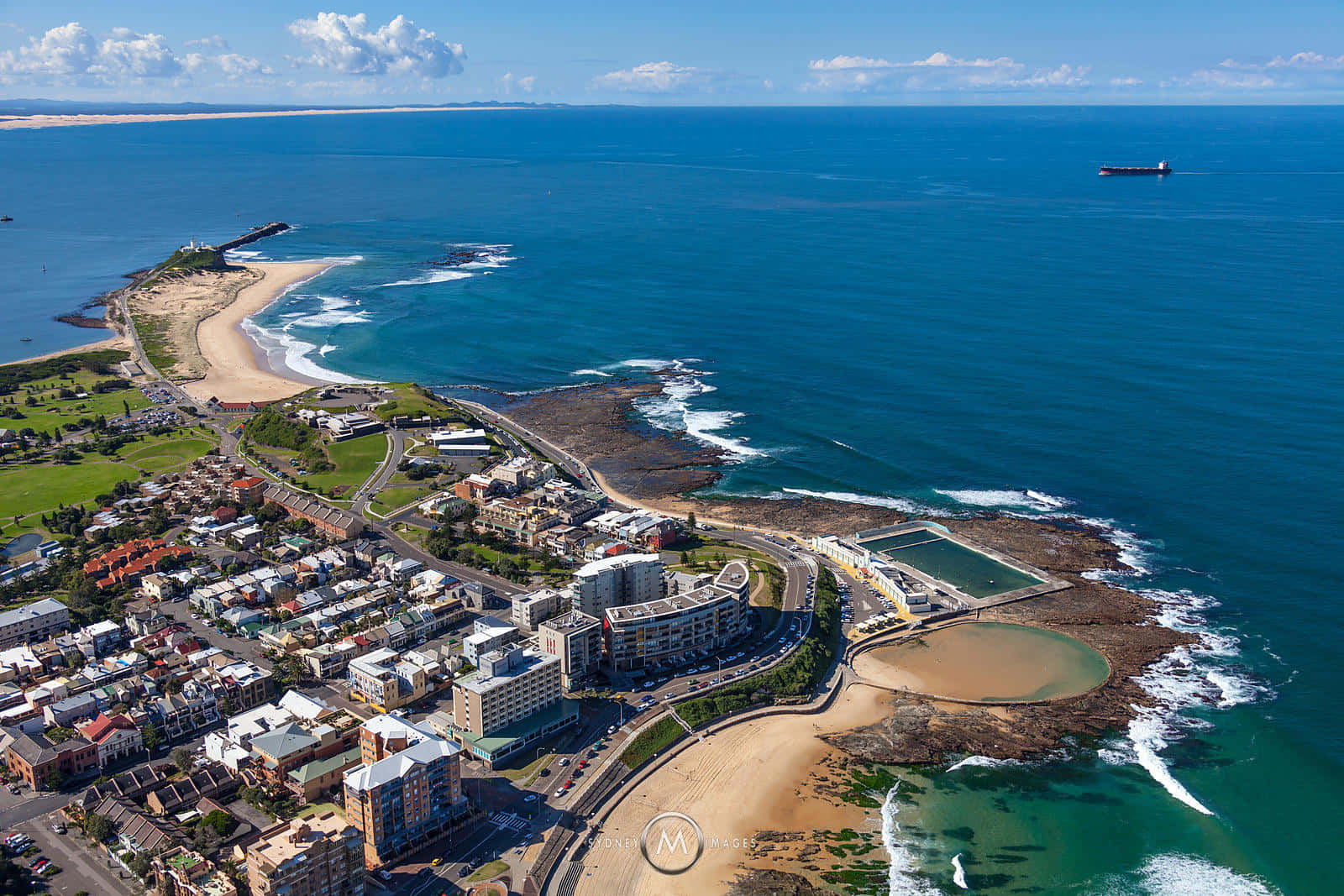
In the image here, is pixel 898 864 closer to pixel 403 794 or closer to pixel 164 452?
pixel 403 794

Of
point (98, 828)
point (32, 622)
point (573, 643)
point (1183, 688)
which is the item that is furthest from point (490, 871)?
point (1183, 688)

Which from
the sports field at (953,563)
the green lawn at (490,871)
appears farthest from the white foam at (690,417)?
the green lawn at (490,871)

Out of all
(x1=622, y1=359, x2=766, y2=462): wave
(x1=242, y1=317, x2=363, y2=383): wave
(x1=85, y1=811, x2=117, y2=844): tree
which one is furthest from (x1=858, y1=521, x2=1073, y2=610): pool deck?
(x1=242, y1=317, x2=363, y2=383): wave

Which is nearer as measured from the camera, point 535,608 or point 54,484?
point 535,608

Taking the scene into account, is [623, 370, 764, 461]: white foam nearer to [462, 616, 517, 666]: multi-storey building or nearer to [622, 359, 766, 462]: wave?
[622, 359, 766, 462]: wave

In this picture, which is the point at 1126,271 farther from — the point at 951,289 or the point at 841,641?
the point at 841,641

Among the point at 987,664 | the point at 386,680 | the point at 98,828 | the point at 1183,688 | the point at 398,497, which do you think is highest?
the point at 398,497

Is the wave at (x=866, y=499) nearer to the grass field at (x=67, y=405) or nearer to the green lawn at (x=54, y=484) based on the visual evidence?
the green lawn at (x=54, y=484)
